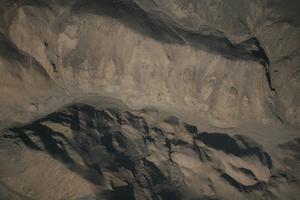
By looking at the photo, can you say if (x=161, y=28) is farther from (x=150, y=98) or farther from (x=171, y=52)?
(x=150, y=98)

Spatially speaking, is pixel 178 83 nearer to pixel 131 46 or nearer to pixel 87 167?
pixel 131 46

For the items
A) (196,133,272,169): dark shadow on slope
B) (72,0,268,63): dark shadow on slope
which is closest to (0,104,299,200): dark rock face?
(196,133,272,169): dark shadow on slope

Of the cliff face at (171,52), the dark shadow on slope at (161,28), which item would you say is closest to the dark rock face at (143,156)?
the cliff face at (171,52)

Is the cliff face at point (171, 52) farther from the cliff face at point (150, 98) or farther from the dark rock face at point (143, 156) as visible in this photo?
the dark rock face at point (143, 156)

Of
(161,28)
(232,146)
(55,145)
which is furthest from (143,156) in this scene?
(161,28)

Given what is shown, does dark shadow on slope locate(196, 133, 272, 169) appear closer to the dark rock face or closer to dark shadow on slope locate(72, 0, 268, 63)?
the dark rock face
